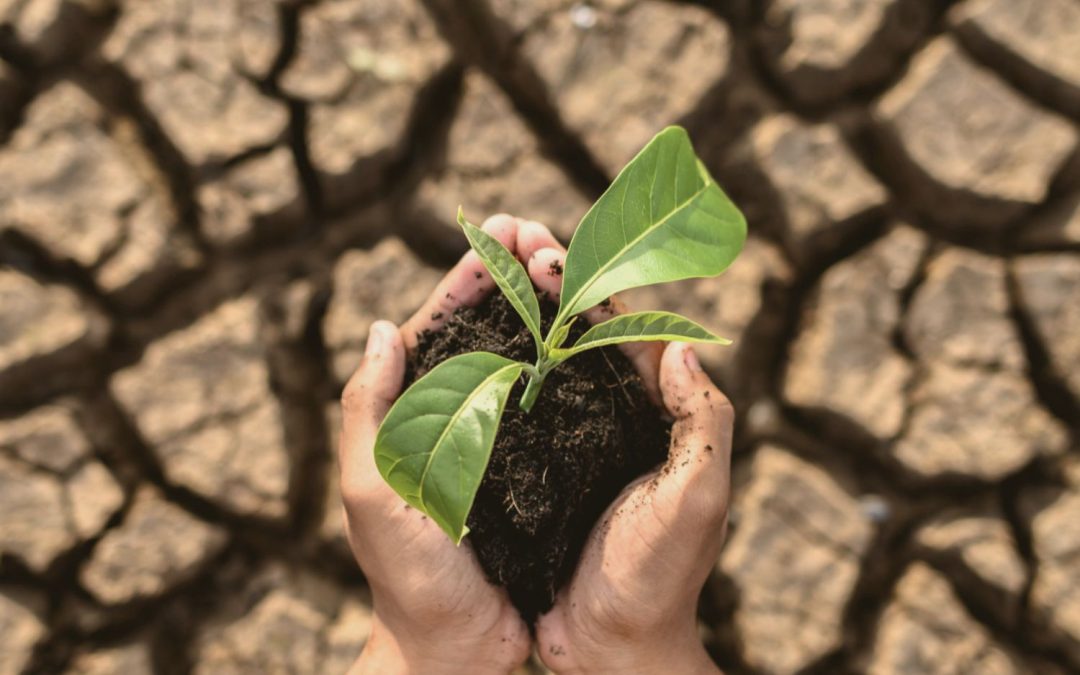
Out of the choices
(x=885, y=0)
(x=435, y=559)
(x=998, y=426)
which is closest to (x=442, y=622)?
(x=435, y=559)

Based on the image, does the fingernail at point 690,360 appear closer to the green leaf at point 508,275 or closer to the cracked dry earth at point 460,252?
the green leaf at point 508,275

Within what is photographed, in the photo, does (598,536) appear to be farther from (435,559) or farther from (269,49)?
(269,49)

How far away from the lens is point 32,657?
1.80 meters

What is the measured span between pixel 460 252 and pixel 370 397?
632 mm

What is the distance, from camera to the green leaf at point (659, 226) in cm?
113

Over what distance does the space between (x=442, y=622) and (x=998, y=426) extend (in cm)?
123

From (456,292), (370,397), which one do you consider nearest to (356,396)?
(370,397)

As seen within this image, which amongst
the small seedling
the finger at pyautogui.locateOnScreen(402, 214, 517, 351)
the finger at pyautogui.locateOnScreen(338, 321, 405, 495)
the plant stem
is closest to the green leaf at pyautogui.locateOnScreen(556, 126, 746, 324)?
the small seedling

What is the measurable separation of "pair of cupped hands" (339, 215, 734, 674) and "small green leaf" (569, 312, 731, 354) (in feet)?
0.69

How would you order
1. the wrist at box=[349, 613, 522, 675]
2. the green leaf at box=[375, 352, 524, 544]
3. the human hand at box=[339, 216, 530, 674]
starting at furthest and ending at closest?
the wrist at box=[349, 613, 522, 675] < the human hand at box=[339, 216, 530, 674] < the green leaf at box=[375, 352, 524, 544]

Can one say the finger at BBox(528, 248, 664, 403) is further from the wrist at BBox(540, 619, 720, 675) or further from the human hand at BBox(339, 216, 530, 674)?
the wrist at BBox(540, 619, 720, 675)

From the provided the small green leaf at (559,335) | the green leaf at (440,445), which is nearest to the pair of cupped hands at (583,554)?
the small green leaf at (559,335)

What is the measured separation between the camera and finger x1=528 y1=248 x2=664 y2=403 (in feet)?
4.70

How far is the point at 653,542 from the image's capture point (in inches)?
54.3
